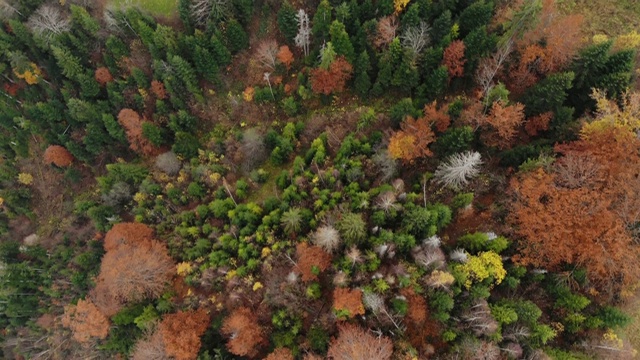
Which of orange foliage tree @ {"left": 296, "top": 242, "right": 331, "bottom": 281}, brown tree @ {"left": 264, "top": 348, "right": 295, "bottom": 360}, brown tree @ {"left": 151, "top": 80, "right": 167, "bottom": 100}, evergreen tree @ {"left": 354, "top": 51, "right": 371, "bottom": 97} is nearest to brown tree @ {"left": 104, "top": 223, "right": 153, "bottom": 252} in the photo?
brown tree @ {"left": 151, "top": 80, "right": 167, "bottom": 100}

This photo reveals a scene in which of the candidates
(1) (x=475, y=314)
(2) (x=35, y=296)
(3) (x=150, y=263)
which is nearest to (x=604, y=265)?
(1) (x=475, y=314)

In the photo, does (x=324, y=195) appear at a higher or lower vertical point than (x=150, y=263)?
higher

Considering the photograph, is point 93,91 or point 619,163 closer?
point 619,163

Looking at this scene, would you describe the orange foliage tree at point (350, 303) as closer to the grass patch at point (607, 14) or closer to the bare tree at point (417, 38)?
the bare tree at point (417, 38)

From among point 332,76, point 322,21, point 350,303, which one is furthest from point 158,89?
point 350,303

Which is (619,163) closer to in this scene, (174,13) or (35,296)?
(174,13)

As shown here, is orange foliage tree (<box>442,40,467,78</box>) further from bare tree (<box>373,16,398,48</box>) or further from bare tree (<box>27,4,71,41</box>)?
bare tree (<box>27,4,71,41</box>)

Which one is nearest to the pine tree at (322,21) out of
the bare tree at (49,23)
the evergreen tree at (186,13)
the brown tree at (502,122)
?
the evergreen tree at (186,13)
